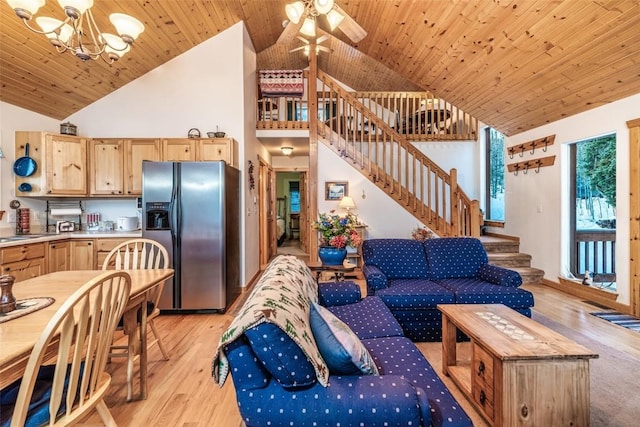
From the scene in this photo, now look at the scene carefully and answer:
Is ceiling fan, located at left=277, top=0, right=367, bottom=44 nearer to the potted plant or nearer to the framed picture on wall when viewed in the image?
the potted plant

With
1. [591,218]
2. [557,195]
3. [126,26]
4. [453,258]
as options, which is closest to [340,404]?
[453,258]

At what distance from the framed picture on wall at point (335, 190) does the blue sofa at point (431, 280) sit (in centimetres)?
225

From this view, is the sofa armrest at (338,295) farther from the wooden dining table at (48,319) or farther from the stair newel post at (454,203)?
the stair newel post at (454,203)

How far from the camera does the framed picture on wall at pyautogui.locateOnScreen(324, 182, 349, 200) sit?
5.59m

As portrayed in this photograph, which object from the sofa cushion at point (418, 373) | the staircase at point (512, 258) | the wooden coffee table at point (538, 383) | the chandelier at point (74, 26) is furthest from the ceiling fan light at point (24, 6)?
the staircase at point (512, 258)

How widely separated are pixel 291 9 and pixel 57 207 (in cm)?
397

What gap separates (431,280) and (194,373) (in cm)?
239

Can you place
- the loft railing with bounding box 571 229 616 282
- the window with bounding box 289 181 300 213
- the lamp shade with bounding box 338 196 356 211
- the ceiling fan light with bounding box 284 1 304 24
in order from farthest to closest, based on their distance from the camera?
the window with bounding box 289 181 300 213, the lamp shade with bounding box 338 196 356 211, the loft railing with bounding box 571 229 616 282, the ceiling fan light with bounding box 284 1 304 24

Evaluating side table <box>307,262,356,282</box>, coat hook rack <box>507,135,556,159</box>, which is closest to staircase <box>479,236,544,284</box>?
coat hook rack <box>507,135,556,159</box>

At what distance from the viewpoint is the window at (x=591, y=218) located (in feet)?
13.8

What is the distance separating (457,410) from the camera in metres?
1.20

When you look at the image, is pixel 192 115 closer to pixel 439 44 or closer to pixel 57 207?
pixel 57 207

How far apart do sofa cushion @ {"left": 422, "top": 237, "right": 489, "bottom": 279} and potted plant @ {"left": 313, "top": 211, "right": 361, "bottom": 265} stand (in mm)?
930

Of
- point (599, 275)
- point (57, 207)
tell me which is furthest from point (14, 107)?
point (599, 275)
